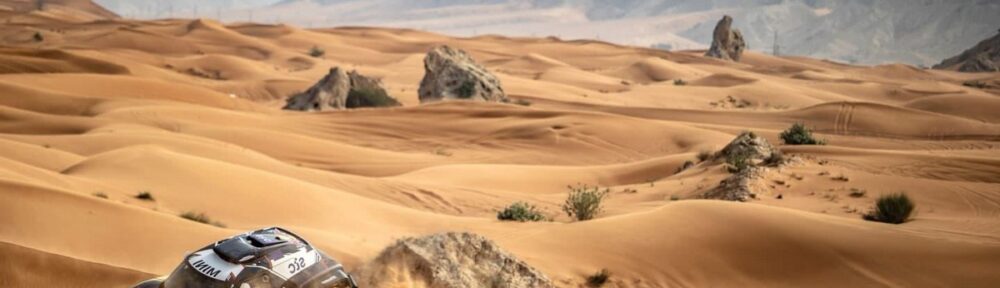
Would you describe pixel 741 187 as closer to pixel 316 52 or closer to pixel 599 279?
pixel 599 279

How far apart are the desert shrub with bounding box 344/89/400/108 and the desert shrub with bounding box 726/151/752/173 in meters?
18.6

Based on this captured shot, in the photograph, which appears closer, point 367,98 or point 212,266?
point 212,266

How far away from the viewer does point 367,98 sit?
3434 cm

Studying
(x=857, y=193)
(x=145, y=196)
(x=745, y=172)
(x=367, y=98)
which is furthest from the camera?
(x=367, y=98)

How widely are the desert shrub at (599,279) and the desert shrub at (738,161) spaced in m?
6.85

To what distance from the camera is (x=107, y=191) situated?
39.9 feet

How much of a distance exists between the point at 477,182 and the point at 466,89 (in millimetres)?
15218

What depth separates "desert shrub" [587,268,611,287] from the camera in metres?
9.90

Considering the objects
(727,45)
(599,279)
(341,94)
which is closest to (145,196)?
(599,279)

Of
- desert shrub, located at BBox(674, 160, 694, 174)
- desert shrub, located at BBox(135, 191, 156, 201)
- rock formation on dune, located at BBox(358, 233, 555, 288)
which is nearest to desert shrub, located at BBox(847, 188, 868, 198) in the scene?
desert shrub, located at BBox(674, 160, 694, 174)

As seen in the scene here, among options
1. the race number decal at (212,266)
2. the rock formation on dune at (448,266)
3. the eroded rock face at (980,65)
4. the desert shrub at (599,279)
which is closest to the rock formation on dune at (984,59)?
the eroded rock face at (980,65)

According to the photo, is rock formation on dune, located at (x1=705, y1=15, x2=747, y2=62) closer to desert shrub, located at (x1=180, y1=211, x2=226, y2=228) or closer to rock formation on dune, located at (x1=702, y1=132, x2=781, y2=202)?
rock formation on dune, located at (x1=702, y1=132, x2=781, y2=202)

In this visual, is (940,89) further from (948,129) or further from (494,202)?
(494,202)

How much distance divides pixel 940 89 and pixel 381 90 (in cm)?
3552
